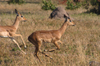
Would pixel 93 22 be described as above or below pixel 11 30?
below

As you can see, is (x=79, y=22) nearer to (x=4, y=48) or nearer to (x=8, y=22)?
(x=8, y=22)

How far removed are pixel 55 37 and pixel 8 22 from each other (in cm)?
676

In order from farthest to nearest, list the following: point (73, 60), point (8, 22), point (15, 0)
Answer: point (15, 0)
point (8, 22)
point (73, 60)

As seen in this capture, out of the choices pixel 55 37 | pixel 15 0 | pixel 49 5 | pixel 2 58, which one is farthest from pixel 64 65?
pixel 15 0

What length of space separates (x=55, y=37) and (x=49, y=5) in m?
16.4

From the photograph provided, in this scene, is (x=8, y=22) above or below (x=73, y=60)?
below

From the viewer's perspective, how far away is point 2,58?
6211 millimetres

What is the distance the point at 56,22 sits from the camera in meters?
13.3

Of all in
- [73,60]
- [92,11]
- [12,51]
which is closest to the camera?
[73,60]

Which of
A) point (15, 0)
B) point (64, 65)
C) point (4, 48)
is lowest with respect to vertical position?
point (15, 0)

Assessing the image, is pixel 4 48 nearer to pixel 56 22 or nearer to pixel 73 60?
pixel 73 60

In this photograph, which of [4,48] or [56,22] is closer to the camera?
[4,48]

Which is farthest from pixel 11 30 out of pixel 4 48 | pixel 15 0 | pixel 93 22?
pixel 15 0

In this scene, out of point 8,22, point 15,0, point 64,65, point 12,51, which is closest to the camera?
point 64,65
